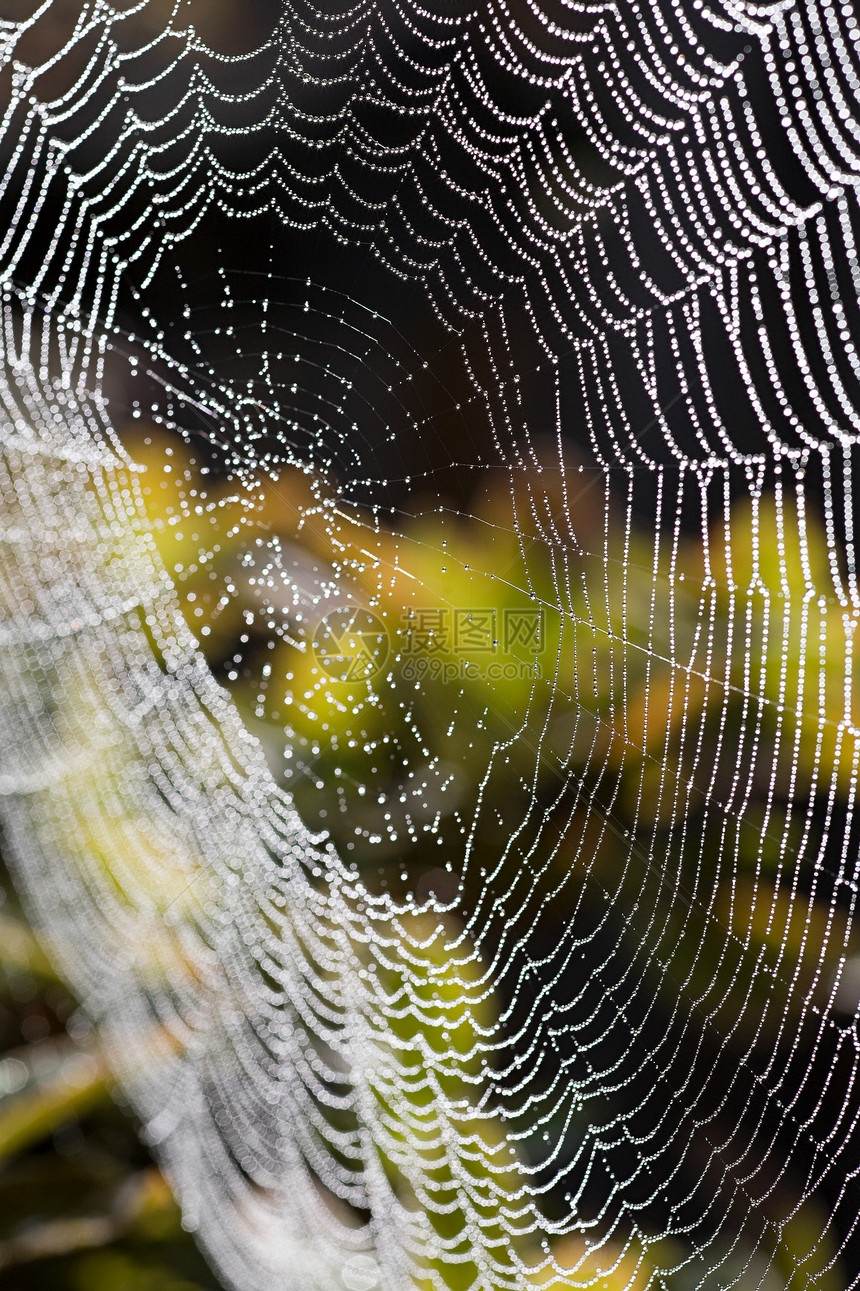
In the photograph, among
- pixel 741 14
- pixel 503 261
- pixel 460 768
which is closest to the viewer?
pixel 741 14

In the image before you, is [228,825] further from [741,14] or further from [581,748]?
[741,14]

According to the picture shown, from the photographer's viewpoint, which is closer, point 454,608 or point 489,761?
point 454,608

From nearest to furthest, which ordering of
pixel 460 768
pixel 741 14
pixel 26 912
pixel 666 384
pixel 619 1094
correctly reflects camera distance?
pixel 741 14 < pixel 666 384 < pixel 619 1094 < pixel 460 768 < pixel 26 912

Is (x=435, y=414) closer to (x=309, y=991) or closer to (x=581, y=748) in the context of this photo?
(x=581, y=748)

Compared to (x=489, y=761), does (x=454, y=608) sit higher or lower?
higher

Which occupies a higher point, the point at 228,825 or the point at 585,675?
the point at 585,675

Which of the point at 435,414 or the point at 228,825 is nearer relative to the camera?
the point at 435,414

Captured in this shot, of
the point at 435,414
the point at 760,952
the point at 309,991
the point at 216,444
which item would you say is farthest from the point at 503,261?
the point at 309,991

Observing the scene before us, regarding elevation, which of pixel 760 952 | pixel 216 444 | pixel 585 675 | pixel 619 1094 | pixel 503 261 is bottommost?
pixel 619 1094
